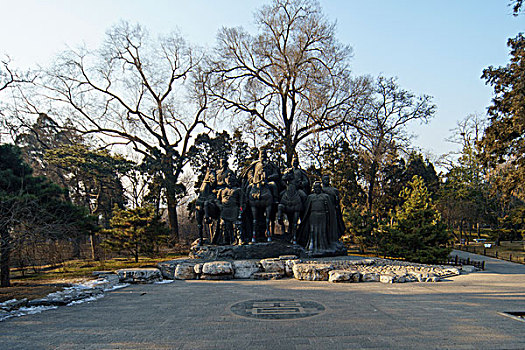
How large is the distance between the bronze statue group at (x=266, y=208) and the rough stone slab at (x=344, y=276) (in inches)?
107

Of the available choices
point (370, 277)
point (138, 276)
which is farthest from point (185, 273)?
point (370, 277)

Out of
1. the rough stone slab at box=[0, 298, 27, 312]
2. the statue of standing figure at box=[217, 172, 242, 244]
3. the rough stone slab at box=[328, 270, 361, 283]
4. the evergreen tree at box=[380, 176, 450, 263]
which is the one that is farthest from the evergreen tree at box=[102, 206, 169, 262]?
the evergreen tree at box=[380, 176, 450, 263]

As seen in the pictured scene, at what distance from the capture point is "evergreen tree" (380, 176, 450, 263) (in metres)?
14.5

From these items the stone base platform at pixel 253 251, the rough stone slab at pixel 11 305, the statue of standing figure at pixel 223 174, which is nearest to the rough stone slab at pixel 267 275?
the stone base platform at pixel 253 251

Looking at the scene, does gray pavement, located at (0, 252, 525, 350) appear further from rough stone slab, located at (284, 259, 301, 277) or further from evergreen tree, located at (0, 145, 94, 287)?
evergreen tree, located at (0, 145, 94, 287)

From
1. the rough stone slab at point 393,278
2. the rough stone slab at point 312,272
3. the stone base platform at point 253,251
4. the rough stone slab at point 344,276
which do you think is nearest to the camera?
the rough stone slab at point 393,278

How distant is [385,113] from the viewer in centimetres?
2819

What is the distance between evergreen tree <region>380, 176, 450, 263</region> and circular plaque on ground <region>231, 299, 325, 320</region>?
996 cm

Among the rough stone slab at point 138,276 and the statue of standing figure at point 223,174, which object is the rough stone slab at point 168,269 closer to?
the rough stone slab at point 138,276

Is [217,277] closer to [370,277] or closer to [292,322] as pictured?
[370,277]

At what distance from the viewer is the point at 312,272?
9336 millimetres

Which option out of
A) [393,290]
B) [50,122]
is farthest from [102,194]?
[393,290]

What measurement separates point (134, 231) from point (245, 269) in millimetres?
7997

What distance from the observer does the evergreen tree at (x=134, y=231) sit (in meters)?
15.8
